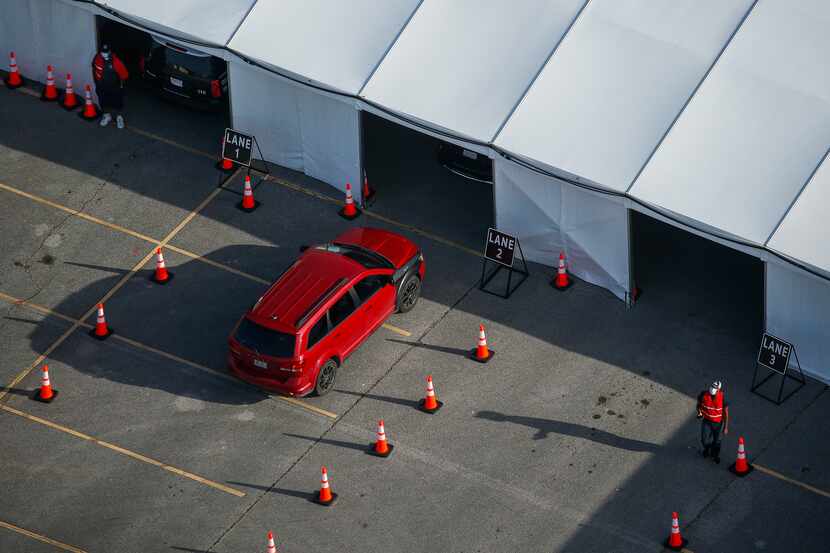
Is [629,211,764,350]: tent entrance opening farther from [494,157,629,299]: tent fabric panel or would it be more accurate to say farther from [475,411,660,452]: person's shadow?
[475,411,660,452]: person's shadow

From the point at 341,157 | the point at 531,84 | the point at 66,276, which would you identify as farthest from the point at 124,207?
the point at 531,84

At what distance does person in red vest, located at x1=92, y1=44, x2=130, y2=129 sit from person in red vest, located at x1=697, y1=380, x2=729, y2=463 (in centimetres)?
1386

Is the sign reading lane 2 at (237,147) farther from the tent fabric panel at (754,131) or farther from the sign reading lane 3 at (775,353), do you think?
the sign reading lane 3 at (775,353)

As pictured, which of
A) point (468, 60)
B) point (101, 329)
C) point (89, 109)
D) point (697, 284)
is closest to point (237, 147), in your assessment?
point (89, 109)

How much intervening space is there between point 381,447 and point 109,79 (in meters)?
10.8

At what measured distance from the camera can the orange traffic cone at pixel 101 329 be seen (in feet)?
99.0

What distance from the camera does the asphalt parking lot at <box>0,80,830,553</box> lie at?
87.9 feet

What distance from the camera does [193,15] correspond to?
3334cm

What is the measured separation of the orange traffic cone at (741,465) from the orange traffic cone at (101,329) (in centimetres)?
1105

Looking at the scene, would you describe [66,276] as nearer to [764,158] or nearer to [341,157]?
[341,157]

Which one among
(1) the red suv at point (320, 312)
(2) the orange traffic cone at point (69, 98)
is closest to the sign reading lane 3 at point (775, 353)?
(1) the red suv at point (320, 312)

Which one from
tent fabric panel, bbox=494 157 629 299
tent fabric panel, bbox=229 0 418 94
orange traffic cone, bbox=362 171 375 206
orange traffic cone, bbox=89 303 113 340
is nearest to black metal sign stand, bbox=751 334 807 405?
tent fabric panel, bbox=494 157 629 299

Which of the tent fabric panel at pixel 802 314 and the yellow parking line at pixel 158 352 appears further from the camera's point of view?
the yellow parking line at pixel 158 352

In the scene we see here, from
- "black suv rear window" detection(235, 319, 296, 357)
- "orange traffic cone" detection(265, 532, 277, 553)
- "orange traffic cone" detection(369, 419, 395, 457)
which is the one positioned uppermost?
"black suv rear window" detection(235, 319, 296, 357)
